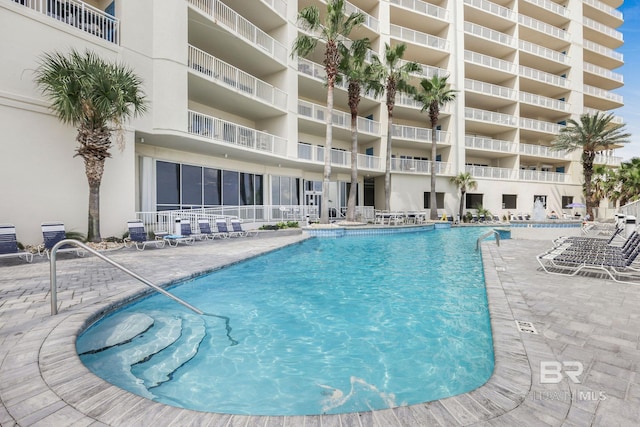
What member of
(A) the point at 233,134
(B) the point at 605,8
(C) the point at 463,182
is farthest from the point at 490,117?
(A) the point at 233,134

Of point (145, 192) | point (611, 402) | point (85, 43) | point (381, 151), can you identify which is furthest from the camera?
point (381, 151)

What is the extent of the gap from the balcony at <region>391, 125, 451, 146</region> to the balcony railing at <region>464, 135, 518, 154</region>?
2.29 m

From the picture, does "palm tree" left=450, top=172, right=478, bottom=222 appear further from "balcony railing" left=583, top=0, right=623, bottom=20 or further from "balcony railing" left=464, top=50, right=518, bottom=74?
"balcony railing" left=583, top=0, right=623, bottom=20

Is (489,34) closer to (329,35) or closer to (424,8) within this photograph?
(424,8)

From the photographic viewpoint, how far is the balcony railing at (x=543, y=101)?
92.1 feet

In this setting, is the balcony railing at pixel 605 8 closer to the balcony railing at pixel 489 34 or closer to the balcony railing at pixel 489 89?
the balcony railing at pixel 489 34

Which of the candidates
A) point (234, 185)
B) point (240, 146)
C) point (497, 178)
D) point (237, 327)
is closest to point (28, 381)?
point (237, 327)

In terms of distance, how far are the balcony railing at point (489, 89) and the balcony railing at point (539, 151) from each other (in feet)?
15.9

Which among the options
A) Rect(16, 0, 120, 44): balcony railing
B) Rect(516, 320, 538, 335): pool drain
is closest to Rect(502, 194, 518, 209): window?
Rect(516, 320, 538, 335): pool drain

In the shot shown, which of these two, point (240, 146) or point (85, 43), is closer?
point (85, 43)

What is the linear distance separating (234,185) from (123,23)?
27.8 feet

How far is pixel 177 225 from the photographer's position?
11.6m

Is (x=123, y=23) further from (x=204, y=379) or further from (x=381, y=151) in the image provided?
(x=381, y=151)

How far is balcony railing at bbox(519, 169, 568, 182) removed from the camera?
28.6 meters
